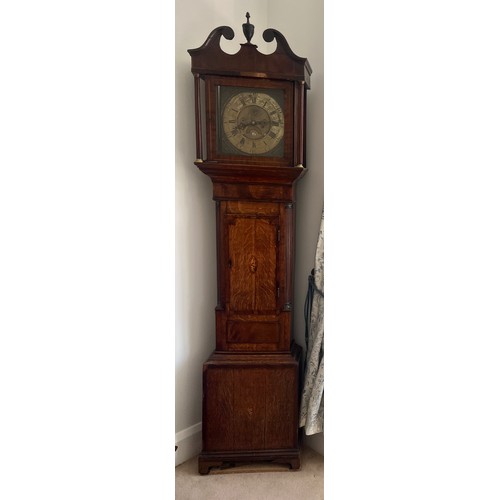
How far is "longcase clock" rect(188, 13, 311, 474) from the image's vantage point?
55.3 inches

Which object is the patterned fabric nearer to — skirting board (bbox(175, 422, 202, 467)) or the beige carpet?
the beige carpet

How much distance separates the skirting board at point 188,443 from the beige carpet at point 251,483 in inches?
2.0

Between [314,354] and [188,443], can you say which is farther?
[188,443]

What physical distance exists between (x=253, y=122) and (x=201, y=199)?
0.45 metres

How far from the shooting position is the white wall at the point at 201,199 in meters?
1.56

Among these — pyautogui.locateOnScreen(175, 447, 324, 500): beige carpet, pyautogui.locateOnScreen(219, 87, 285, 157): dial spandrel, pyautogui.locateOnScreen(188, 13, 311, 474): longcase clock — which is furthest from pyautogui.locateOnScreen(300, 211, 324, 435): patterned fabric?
pyautogui.locateOnScreen(219, 87, 285, 157): dial spandrel

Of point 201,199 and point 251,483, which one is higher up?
point 201,199

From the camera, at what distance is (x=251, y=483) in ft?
4.47

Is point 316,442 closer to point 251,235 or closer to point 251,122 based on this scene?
point 251,235

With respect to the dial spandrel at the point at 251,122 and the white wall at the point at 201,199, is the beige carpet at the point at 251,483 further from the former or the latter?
the dial spandrel at the point at 251,122

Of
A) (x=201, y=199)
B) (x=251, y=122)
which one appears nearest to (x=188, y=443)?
(x=201, y=199)
